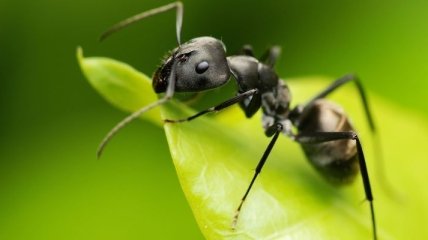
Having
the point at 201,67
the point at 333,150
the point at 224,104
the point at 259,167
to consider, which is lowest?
the point at 333,150

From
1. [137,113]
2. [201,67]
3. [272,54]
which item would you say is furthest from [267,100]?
[137,113]

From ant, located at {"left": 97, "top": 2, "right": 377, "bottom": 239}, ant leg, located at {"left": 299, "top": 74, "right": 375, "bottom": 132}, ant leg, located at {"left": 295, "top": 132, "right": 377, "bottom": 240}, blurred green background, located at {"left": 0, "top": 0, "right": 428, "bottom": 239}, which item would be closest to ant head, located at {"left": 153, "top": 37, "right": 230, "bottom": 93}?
ant, located at {"left": 97, "top": 2, "right": 377, "bottom": 239}

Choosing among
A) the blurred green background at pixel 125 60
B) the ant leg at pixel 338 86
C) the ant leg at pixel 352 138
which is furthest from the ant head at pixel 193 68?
the blurred green background at pixel 125 60

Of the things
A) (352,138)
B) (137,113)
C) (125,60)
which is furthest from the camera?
(125,60)

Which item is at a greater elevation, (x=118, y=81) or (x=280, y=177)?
(x=118, y=81)

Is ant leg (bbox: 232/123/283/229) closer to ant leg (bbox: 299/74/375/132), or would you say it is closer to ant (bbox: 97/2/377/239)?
ant (bbox: 97/2/377/239)

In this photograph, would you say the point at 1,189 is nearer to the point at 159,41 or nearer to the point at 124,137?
the point at 124,137

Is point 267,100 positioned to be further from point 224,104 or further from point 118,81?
→ point 118,81

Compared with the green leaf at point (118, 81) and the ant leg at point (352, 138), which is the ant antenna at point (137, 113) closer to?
the green leaf at point (118, 81)
